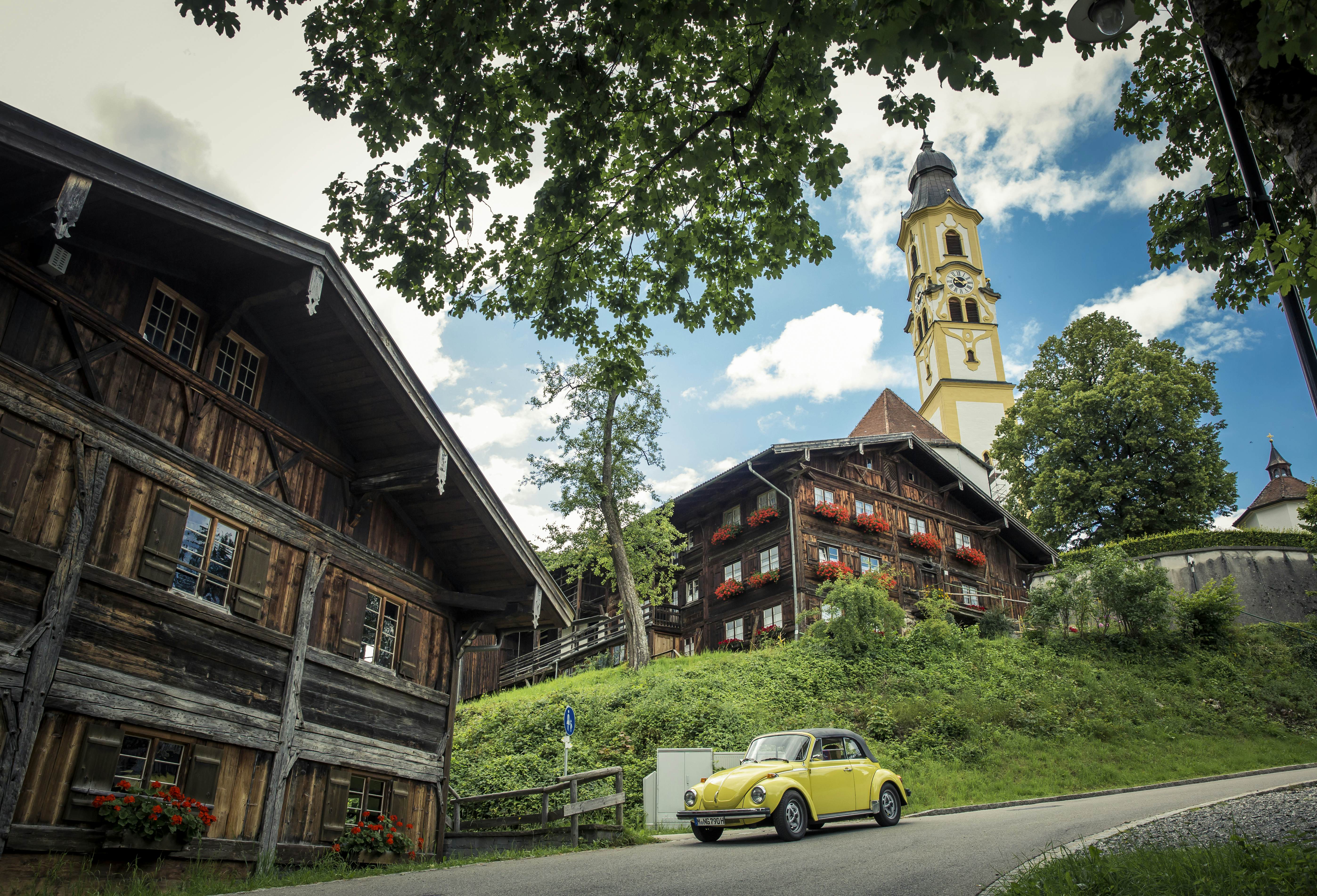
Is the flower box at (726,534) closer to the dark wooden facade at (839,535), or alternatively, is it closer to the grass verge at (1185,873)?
the dark wooden facade at (839,535)

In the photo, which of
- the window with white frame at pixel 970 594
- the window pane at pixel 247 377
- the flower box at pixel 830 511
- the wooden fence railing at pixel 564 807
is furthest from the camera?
the window with white frame at pixel 970 594

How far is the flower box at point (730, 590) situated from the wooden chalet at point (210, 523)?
59.3ft

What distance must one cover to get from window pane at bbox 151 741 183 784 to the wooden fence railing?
5.07 metres

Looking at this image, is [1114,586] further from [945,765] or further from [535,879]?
[535,879]

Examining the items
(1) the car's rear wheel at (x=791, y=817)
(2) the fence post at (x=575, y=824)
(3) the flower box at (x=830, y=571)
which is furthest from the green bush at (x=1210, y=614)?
(2) the fence post at (x=575, y=824)

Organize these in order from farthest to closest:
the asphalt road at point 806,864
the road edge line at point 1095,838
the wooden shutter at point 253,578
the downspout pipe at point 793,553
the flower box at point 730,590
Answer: the flower box at point 730,590 → the downspout pipe at point 793,553 → the wooden shutter at point 253,578 → the asphalt road at point 806,864 → the road edge line at point 1095,838

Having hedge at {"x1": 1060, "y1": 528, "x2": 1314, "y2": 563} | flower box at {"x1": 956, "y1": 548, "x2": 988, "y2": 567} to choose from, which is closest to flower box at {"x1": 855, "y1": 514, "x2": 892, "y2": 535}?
flower box at {"x1": 956, "y1": 548, "x2": 988, "y2": 567}

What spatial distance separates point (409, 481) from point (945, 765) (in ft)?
43.3

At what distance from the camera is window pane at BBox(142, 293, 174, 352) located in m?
10.2

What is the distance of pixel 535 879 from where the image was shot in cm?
828

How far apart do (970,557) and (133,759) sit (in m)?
32.5

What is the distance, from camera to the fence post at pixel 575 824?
1220 cm

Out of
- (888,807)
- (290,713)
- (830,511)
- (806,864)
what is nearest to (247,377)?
(290,713)

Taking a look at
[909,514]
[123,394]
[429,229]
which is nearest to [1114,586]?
[909,514]
